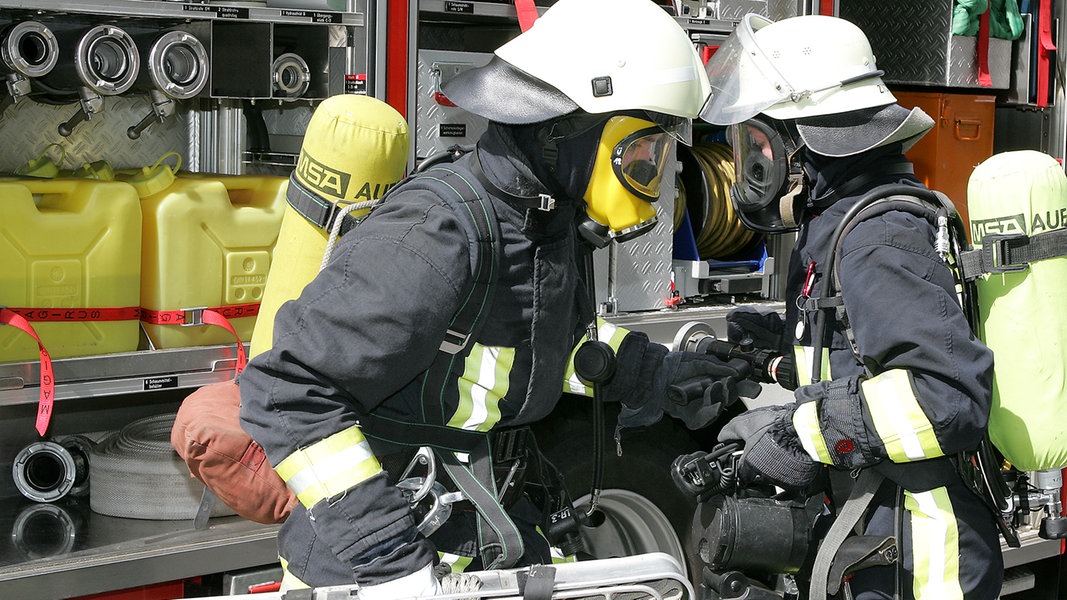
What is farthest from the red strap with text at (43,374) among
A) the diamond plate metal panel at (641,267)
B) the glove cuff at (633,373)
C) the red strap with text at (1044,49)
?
the red strap with text at (1044,49)

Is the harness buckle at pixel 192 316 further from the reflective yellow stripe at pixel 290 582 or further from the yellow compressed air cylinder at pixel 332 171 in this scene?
the reflective yellow stripe at pixel 290 582

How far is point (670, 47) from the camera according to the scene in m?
2.58

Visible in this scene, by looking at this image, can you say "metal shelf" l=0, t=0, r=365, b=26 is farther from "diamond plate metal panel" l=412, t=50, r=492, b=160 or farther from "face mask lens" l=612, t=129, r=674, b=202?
"face mask lens" l=612, t=129, r=674, b=202

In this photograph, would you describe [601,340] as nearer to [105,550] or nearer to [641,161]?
[641,161]

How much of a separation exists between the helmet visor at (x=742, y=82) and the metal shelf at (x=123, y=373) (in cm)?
169

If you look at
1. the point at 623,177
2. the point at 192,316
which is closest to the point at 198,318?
the point at 192,316

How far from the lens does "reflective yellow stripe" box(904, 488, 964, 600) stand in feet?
9.42

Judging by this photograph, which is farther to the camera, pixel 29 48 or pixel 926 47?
pixel 926 47

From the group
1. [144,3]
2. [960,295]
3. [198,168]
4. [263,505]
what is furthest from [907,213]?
[198,168]

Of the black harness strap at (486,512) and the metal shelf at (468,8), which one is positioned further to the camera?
the metal shelf at (468,8)

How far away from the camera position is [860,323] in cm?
277

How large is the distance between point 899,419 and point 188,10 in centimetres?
227

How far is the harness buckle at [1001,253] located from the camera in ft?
9.69

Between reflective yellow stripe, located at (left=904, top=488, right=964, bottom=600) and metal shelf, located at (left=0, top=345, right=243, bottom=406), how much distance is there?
2095 mm
